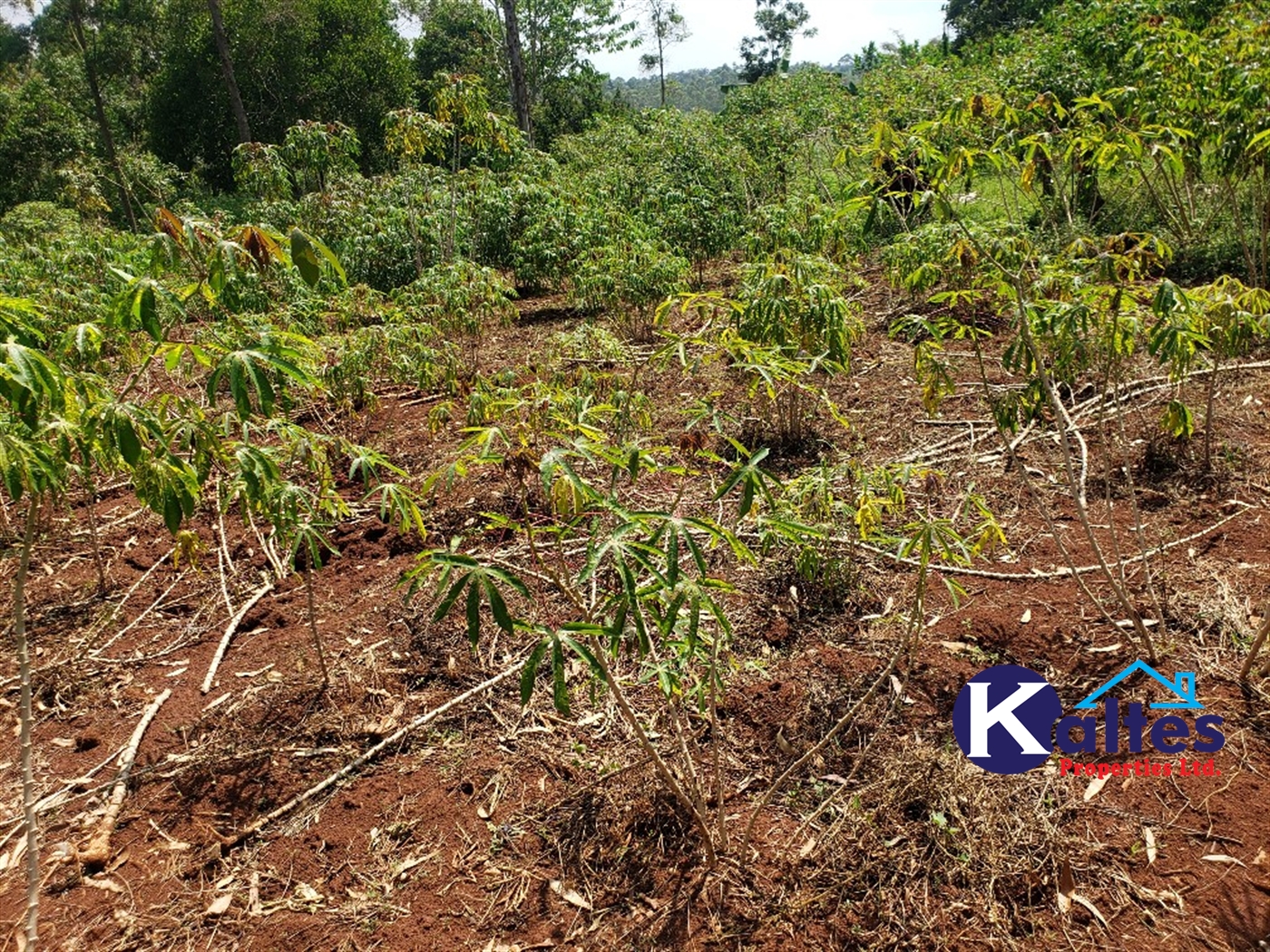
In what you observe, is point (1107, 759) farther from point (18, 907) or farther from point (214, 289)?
point (18, 907)

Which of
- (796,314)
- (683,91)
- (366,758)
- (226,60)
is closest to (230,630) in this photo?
(366,758)

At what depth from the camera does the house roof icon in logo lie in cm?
224

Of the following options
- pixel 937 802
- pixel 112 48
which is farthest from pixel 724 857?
pixel 112 48

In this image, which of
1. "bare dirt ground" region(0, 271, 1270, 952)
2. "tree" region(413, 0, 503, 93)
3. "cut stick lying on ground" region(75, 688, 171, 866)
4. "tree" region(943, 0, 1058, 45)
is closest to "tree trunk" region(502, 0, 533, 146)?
"bare dirt ground" region(0, 271, 1270, 952)

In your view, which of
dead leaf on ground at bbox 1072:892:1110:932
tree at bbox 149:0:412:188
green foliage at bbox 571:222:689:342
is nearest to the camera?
dead leaf on ground at bbox 1072:892:1110:932

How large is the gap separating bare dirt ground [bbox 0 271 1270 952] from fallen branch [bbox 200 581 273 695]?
0.04 m

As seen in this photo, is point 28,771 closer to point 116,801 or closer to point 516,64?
point 116,801

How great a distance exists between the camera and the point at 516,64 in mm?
11734

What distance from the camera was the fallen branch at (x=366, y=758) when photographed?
7.22ft

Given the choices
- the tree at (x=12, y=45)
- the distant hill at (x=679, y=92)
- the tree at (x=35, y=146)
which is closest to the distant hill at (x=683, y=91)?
the distant hill at (x=679, y=92)

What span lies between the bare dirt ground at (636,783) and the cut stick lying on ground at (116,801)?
0.03 metres

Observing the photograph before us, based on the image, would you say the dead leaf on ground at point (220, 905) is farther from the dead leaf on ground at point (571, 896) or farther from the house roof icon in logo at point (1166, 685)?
the house roof icon in logo at point (1166, 685)

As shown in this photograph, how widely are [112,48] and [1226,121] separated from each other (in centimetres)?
2822

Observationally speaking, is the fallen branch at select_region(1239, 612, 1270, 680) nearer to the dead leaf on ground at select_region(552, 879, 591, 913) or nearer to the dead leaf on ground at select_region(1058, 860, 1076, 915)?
the dead leaf on ground at select_region(1058, 860, 1076, 915)
